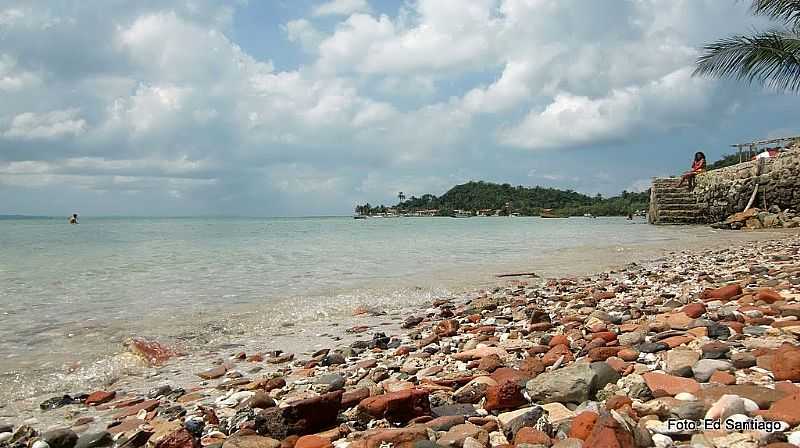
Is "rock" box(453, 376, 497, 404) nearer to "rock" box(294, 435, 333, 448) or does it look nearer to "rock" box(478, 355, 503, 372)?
"rock" box(478, 355, 503, 372)

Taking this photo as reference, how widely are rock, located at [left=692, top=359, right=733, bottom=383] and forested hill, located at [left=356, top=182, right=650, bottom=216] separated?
305ft

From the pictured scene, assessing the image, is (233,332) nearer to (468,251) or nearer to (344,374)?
(344,374)

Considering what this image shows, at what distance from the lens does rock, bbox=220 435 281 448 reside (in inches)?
106

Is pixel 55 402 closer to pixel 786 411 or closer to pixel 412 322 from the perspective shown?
pixel 412 322

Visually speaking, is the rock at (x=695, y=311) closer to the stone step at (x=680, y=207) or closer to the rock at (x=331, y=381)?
the rock at (x=331, y=381)

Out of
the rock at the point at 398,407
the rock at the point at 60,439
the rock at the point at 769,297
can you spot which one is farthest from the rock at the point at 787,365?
the rock at the point at 60,439

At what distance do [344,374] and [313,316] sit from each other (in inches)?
150

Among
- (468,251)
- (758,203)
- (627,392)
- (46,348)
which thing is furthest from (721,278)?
(758,203)

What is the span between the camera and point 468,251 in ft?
63.0

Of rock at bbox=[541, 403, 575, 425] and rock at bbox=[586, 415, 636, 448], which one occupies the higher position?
rock at bbox=[586, 415, 636, 448]

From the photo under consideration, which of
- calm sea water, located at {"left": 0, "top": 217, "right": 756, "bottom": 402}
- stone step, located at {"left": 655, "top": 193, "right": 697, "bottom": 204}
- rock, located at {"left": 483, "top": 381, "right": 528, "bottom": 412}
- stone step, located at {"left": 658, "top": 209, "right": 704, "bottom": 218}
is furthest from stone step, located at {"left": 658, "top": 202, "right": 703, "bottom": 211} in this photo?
rock, located at {"left": 483, "top": 381, "right": 528, "bottom": 412}

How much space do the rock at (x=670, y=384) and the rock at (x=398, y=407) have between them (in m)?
1.28

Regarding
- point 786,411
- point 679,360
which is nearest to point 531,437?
point 786,411

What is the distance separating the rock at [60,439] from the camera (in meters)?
3.17
